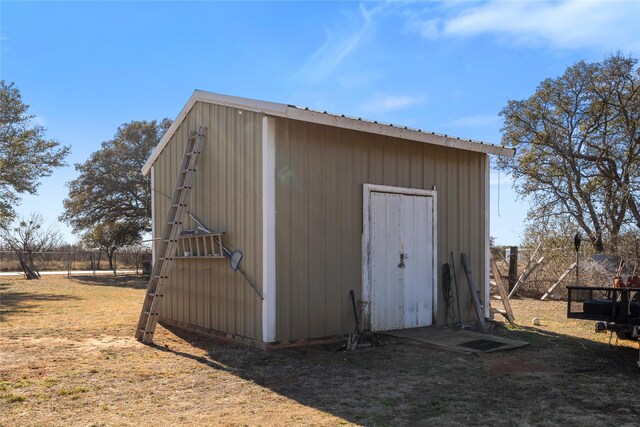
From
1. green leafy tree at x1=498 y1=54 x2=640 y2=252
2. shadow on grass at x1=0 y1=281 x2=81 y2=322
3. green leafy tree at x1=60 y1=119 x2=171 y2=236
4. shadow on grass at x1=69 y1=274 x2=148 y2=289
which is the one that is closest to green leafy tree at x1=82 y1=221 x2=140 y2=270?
green leafy tree at x1=60 y1=119 x2=171 y2=236

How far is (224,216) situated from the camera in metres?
7.77

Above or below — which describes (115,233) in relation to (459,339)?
above

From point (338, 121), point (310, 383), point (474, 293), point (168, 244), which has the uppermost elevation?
point (338, 121)

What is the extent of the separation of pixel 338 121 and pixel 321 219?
1407mm

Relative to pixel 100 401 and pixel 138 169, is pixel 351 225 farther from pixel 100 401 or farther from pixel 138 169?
pixel 138 169

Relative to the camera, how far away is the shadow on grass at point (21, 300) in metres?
11.7

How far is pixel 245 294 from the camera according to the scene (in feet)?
23.5

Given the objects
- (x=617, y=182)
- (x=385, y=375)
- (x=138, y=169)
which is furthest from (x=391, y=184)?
(x=138, y=169)

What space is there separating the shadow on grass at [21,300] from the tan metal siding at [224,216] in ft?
14.7

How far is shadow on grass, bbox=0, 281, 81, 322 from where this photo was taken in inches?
461

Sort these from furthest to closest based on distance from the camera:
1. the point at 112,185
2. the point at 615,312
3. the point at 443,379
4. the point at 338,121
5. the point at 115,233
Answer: the point at 115,233 < the point at 112,185 < the point at 338,121 < the point at 615,312 < the point at 443,379

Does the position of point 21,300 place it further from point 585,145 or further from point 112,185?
point 585,145

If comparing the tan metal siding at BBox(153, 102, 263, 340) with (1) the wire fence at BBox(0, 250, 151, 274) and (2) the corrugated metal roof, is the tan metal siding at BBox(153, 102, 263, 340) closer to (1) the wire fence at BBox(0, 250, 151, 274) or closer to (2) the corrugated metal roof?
(2) the corrugated metal roof

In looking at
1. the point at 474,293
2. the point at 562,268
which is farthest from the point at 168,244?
the point at 562,268
